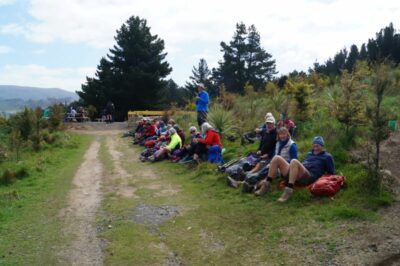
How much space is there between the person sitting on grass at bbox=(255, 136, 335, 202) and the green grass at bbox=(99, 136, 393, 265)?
0.54ft

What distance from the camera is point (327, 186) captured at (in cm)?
713

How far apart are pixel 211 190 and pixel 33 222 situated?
10.7 feet

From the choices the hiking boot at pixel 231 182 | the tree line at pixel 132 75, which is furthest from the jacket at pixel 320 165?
the tree line at pixel 132 75

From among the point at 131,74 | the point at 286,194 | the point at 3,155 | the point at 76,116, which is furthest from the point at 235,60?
the point at 286,194

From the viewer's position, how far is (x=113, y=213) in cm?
773

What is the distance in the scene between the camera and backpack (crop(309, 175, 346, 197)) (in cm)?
711

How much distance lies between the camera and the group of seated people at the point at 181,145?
37.6ft

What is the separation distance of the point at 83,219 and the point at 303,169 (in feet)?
12.0

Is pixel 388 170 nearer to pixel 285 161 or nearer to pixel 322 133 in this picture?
pixel 285 161

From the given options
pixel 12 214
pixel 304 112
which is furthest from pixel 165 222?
pixel 304 112

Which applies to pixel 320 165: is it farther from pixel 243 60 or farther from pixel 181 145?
pixel 243 60

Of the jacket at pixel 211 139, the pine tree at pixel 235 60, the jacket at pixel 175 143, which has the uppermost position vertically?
the pine tree at pixel 235 60

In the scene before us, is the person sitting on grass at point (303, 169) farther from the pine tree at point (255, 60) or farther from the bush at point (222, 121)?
the pine tree at point (255, 60)

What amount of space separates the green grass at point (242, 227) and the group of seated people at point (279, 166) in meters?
0.23
